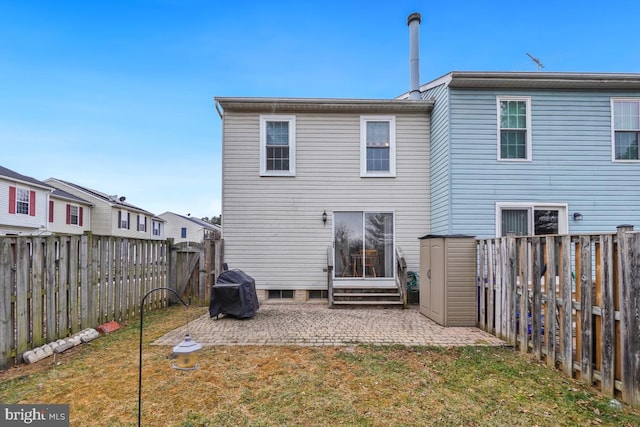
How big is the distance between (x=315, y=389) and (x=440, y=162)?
6.67 m

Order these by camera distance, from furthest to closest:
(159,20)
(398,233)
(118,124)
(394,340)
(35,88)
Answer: (118,124)
(35,88)
(159,20)
(398,233)
(394,340)

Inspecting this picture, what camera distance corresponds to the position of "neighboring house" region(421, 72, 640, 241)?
25.1 ft

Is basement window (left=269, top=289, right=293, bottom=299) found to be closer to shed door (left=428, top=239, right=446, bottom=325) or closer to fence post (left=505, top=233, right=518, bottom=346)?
shed door (left=428, top=239, right=446, bottom=325)

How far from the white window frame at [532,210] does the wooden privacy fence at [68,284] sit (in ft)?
28.0

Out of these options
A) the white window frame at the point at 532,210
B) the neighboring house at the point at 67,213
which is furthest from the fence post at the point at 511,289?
the neighboring house at the point at 67,213

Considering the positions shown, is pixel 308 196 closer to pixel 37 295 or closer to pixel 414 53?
pixel 414 53

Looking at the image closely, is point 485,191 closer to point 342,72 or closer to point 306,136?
point 306,136

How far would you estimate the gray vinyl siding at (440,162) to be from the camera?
7715 mm

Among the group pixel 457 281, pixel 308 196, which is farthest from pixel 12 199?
pixel 457 281

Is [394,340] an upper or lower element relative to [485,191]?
lower

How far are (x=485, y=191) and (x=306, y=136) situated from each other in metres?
4.93

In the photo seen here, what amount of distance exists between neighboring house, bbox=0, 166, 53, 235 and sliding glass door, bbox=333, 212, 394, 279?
A: 1991 centimetres

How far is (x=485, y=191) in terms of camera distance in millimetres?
7738

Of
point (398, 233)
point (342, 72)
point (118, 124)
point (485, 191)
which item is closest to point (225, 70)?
point (342, 72)
